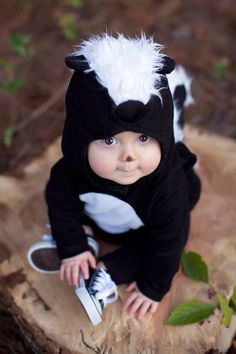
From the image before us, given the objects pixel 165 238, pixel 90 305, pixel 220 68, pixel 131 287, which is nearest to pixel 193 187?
pixel 165 238

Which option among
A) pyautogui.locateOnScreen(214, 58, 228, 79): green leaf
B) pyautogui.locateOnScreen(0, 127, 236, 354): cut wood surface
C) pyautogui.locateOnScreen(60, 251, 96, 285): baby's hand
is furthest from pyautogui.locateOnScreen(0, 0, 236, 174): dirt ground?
pyautogui.locateOnScreen(60, 251, 96, 285): baby's hand

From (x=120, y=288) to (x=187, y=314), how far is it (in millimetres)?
205

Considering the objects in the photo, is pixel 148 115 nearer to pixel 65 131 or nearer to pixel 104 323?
pixel 65 131

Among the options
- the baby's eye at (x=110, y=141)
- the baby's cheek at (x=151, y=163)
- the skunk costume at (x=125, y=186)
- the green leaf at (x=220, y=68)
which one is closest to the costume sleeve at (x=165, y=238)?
the skunk costume at (x=125, y=186)

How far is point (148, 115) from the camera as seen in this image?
1187 mm

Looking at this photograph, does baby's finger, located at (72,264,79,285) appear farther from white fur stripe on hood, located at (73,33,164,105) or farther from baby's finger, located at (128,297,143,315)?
white fur stripe on hood, located at (73,33,164,105)

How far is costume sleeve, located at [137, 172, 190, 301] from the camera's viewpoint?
1.40 meters

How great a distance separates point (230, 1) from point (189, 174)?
5.94 ft

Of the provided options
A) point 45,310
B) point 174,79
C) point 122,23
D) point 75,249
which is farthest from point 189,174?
point 122,23

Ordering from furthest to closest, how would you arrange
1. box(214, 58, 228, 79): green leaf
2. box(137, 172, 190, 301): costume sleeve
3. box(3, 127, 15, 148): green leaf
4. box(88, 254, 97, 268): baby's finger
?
box(214, 58, 228, 79): green leaf
box(3, 127, 15, 148): green leaf
box(88, 254, 97, 268): baby's finger
box(137, 172, 190, 301): costume sleeve

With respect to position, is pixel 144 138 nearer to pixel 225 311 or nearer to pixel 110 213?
pixel 110 213

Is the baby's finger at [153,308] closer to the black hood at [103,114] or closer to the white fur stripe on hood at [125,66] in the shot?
the black hood at [103,114]

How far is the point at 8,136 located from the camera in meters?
2.37

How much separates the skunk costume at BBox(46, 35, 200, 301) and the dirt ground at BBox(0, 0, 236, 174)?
836 millimetres
